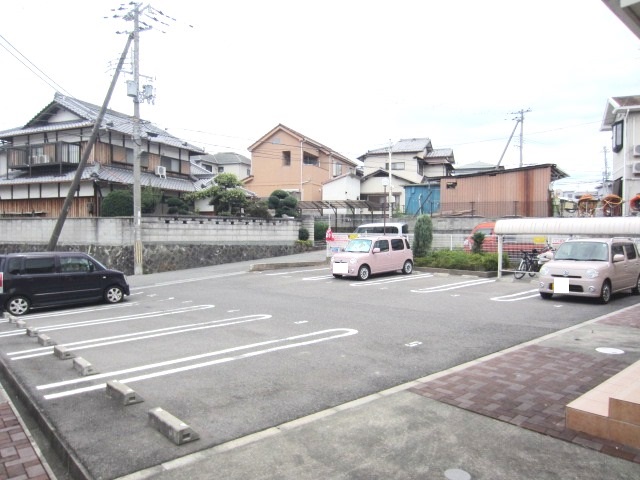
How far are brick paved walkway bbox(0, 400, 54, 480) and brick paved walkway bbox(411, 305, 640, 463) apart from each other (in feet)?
11.8

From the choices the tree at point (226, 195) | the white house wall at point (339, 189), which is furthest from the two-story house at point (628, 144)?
the white house wall at point (339, 189)

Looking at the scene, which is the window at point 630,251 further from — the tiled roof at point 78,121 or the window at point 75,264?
the tiled roof at point 78,121

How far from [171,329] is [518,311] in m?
7.23

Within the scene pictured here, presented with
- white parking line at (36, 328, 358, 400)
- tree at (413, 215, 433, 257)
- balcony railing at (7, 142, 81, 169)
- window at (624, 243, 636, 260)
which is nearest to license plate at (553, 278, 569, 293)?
window at (624, 243, 636, 260)

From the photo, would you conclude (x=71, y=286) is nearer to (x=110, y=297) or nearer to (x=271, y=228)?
(x=110, y=297)

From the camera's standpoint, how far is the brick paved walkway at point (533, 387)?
13.0 ft

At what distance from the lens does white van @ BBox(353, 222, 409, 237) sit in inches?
870

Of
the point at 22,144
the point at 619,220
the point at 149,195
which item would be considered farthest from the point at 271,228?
the point at 619,220

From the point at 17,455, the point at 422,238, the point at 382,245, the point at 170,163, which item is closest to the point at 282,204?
the point at 170,163

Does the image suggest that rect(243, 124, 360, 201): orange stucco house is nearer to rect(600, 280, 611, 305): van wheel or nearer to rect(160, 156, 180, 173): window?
rect(160, 156, 180, 173): window

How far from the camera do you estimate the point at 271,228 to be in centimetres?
2697

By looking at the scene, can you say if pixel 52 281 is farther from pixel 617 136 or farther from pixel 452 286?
pixel 617 136

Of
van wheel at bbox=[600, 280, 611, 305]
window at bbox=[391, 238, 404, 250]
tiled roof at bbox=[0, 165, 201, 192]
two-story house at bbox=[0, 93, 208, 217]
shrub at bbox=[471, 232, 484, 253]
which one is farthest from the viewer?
two-story house at bbox=[0, 93, 208, 217]

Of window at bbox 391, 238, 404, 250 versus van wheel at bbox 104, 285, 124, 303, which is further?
window at bbox 391, 238, 404, 250
